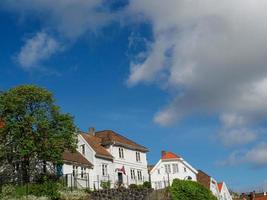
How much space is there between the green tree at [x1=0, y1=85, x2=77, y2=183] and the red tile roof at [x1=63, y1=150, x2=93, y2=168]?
→ 727cm

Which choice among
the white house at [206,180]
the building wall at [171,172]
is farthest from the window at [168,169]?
the white house at [206,180]

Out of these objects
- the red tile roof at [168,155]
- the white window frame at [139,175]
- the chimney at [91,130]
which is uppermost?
the chimney at [91,130]

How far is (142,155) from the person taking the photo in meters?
76.2

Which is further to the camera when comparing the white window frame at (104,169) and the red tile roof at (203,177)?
the red tile roof at (203,177)

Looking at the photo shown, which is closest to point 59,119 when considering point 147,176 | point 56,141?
point 56,141

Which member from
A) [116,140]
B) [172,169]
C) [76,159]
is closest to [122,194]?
[76,159]

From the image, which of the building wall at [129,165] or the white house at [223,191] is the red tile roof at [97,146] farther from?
the white house at [223,191]

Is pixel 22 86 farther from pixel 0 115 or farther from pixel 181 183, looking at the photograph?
pixel 181 183

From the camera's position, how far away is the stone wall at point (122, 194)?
49.6 m

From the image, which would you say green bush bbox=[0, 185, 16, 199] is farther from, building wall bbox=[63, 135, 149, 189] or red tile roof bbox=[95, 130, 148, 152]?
red tile roof bbox=[95, 130, 148, 152]

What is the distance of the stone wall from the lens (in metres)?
49.6

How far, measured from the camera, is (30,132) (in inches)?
1911

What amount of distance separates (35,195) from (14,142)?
6629 millimetres

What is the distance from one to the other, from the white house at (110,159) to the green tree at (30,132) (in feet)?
24.5
